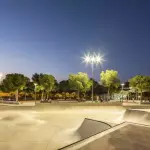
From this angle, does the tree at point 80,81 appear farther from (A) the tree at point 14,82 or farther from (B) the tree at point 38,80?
(A) the tree at point 14,82

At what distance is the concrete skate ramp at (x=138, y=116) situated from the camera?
518 inches

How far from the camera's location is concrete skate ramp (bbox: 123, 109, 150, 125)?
1316cm

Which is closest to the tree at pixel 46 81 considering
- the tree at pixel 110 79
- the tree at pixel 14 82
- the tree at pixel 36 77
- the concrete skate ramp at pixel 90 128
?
the tree at pixel 36 77

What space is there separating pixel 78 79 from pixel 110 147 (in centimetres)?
4954

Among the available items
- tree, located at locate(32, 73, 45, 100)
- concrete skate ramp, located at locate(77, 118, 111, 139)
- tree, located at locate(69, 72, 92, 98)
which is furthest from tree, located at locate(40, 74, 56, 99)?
concrete skate ramp, located at locate(77, 118, 111, 139)

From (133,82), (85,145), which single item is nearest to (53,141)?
(85,145)

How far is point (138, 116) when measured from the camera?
14.4 m

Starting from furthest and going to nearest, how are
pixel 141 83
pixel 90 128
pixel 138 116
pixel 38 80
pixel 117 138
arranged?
pixel 38 80 < pixel 141 83 < pixel 138 116 < pixel 90 128 < pixel 117 138

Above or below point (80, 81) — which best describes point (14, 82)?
below

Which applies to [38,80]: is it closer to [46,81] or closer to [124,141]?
[46,81]

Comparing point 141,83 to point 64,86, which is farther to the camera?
point 64,86

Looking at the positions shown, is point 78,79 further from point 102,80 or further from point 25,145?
point 25,145

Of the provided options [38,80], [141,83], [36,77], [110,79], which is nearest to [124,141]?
[141,83]

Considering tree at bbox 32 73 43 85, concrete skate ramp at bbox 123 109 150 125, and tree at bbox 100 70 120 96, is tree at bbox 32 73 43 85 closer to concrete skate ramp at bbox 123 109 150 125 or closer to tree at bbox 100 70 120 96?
tree at bbox 100 70 120 96
